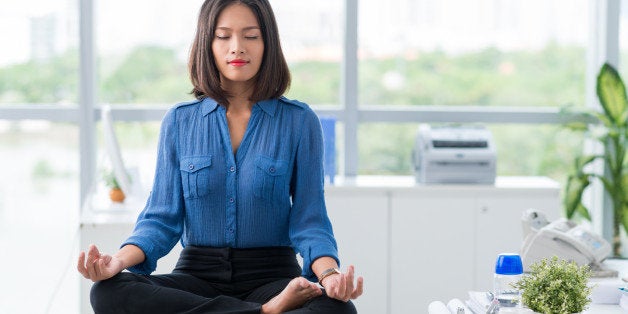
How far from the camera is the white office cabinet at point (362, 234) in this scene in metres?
4.68

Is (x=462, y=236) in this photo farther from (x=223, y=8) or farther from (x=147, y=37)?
(x=223, y=8)

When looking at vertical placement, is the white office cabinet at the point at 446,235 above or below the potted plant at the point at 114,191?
below

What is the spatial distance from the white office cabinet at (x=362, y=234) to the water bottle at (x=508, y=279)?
208 cm

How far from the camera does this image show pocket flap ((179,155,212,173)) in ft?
9.30

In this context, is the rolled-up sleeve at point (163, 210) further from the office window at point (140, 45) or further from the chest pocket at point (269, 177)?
the office window at point (140, 45)

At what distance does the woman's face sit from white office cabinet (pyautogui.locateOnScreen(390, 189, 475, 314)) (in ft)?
6.45

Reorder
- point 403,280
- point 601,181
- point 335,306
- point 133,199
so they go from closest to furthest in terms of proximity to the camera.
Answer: point 335,306 → point 133,199 → point 403,280 → point 601,181

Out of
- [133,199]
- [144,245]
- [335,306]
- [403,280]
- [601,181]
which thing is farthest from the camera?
[601,181]

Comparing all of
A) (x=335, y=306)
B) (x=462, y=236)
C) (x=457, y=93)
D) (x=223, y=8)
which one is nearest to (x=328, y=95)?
(x=457, y=93)

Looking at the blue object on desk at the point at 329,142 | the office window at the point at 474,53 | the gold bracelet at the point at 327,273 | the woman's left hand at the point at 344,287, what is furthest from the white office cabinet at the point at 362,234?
the woman's left hand at the point at 344,287

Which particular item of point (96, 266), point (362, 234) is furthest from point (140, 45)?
point (96, 266)

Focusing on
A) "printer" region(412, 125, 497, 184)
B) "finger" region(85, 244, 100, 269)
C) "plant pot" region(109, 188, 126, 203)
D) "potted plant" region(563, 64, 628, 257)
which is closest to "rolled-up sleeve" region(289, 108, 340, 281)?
"finger" region(85, 244, 100, 269)

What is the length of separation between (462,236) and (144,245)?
7.54ft

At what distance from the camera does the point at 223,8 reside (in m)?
2.88
